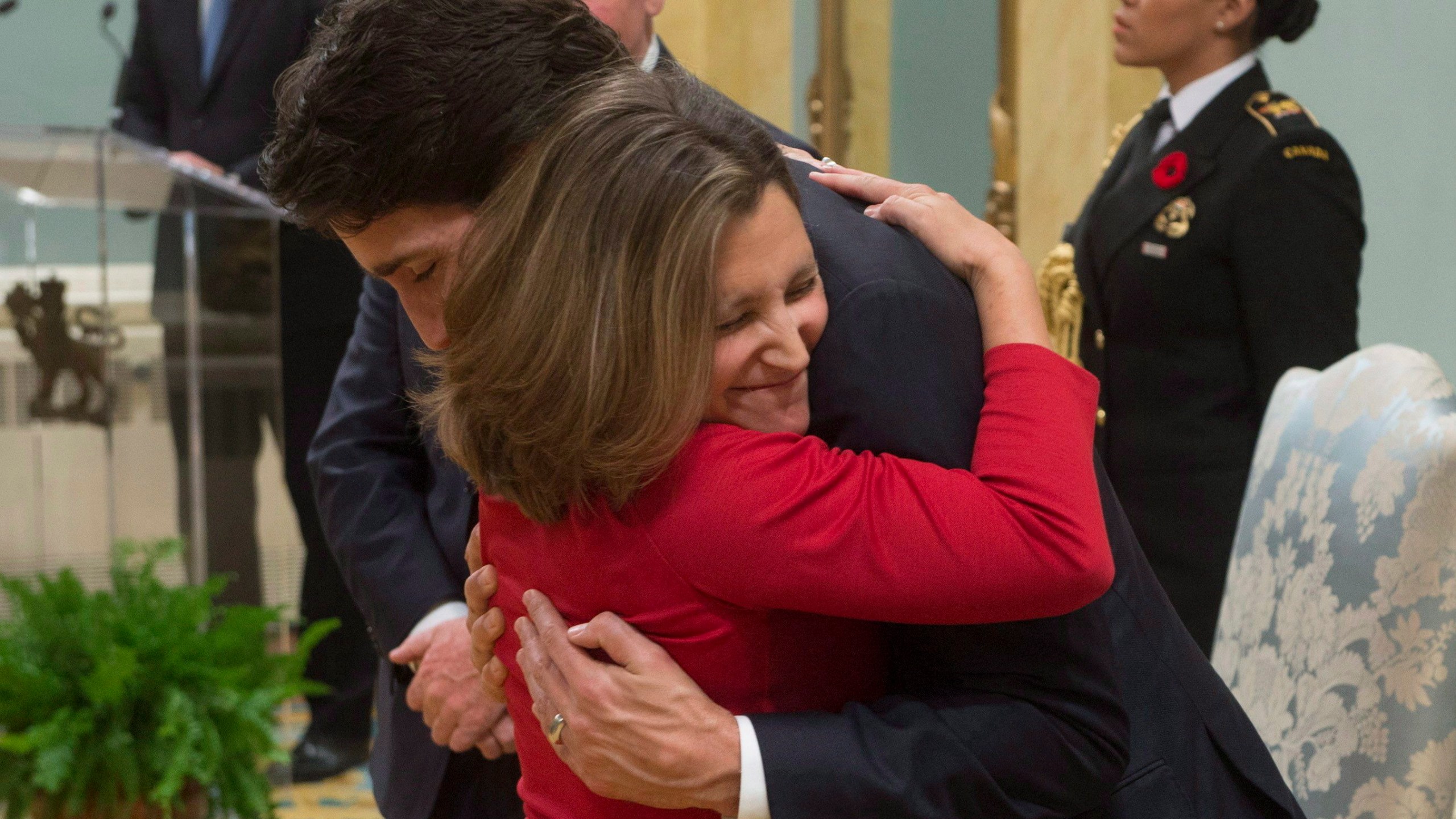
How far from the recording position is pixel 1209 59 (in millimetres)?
2617

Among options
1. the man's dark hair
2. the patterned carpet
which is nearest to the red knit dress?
the man's dark hair

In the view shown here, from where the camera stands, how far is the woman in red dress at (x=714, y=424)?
0.95 m

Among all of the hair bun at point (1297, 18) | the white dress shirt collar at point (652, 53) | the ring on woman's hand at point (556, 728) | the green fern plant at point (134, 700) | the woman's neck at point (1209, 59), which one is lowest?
the green fern plant at point (134, 700)

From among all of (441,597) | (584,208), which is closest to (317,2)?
(441,597)

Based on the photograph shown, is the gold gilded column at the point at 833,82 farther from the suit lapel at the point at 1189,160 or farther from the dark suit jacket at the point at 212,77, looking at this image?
the suit lapel at the point at 1189,160

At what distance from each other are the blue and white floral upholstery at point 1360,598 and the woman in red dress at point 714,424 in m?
0.53

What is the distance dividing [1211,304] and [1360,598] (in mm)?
1153

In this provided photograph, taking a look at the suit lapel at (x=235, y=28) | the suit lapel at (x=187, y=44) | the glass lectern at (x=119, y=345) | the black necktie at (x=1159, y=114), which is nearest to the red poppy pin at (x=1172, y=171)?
the black necktie at (x=1159, y=114)

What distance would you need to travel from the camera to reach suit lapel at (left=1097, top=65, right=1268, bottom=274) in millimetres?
2549

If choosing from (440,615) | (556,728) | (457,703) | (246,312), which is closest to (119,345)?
(246,312)

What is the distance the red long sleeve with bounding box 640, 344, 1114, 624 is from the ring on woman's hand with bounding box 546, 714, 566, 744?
176 mm

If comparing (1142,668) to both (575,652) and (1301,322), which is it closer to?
(575,652)

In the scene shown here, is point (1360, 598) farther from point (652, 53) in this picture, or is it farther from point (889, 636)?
point (652, 53)

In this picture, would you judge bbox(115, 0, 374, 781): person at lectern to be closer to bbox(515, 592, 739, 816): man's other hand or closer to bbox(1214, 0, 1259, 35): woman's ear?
bbox(1214, 0, 1259, 35): woman's ear
